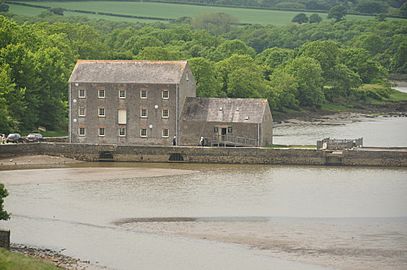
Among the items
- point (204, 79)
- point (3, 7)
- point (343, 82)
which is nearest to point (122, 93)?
point (204, 79)

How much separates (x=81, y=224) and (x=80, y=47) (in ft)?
192

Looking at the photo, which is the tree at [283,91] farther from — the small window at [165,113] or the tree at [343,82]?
the small window at [165,113]

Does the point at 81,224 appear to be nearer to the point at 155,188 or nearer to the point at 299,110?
the point at 155,188

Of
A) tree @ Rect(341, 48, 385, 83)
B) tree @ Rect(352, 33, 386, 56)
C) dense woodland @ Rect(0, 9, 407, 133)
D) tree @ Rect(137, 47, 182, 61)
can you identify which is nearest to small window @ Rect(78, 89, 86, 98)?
dense woodland @ Rect(0, 9, 407, 133)

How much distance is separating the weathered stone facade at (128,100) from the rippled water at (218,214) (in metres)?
4.79

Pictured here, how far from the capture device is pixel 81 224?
53.5 meters

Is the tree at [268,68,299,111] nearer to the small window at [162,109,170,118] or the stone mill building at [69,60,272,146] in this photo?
the stone mill building at [69,60,272,146]

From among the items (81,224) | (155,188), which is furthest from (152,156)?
(81,224)

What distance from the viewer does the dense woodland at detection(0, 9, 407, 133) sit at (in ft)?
279

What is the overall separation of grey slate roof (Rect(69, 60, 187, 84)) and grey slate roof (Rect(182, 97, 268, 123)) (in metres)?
2.14

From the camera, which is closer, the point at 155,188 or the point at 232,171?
the point at 155,188

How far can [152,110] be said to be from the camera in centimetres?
7756

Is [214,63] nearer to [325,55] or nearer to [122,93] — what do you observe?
[325,55]

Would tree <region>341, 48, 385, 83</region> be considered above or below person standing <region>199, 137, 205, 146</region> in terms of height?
above
